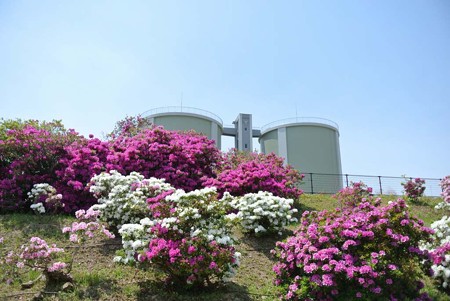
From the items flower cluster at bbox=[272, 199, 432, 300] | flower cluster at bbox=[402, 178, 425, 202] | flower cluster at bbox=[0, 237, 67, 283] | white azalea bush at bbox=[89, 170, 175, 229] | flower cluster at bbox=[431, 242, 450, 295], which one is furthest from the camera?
flower cluster at bbox=[402, 178, 425, 202]

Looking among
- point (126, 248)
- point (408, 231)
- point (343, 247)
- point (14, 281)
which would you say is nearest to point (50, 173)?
point (14, 281)

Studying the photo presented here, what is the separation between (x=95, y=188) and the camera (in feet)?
27.8

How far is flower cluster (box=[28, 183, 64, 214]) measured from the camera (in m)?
9.05

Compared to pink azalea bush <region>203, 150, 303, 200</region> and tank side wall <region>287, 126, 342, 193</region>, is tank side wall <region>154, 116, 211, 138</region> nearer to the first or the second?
tank side wall <region>287, 126, 342, 193</region>

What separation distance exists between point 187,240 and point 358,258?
2.41 metres

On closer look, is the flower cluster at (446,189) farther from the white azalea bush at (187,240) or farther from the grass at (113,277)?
the white azalea bush at (187,240)

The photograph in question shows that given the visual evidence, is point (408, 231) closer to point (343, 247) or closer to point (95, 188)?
point (343, 247)

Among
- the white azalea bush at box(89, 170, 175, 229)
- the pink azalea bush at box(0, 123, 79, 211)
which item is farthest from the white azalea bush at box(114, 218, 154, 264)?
the pink azalea bush at box(0, 123, 79, 211)

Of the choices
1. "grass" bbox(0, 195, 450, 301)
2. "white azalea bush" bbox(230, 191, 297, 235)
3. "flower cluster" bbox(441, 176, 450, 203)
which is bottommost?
"grass" bbox(0, 195, 450, 301)

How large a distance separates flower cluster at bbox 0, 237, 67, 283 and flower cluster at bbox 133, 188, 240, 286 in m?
1.27

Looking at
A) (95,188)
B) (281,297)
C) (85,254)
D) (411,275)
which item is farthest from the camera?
(95,188)

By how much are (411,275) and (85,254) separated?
539 cm

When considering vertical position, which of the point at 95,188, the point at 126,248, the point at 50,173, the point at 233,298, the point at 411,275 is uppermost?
the point at 50,173

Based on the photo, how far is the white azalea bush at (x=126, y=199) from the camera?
7.57 meters
